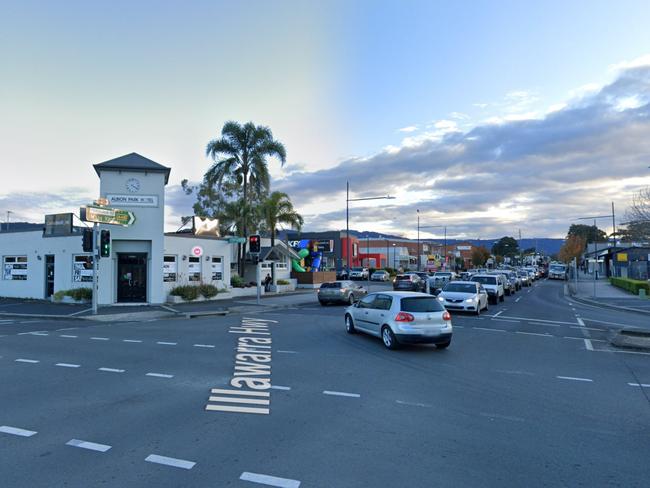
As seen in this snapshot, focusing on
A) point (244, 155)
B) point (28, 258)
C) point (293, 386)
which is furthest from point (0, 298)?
point (293, 386)

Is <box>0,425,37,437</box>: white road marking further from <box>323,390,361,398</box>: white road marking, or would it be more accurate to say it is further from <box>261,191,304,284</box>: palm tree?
<box>261,191,304,284</box>: palm tree

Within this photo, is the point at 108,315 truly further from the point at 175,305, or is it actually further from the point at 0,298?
the point at 0,298

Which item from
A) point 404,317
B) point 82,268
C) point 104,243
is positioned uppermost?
point 104,243

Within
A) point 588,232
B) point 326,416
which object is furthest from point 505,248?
point 326,416

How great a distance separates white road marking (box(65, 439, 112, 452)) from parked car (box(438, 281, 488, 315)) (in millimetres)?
17870

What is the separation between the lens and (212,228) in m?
36.0

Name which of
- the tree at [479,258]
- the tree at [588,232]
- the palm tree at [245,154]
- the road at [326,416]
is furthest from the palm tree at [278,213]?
the tree at [588,232]

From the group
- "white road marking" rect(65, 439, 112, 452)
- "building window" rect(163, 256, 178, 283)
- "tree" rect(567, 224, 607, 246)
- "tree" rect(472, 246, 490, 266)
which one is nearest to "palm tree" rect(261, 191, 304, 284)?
"building window" rect(163, 256, 178, 283)

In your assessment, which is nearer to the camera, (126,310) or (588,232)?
(126,310)

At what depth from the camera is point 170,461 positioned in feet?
17.4

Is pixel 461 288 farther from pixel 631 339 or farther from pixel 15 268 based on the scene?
pixel 15 268

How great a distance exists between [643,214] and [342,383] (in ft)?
96.9

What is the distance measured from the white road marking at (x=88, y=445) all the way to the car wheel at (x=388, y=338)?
324 inches

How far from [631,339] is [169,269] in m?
23.2
